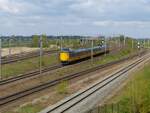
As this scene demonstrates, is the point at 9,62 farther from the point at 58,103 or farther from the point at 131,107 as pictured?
the point at 131,107

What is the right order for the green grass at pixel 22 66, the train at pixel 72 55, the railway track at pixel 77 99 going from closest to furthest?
the railway track at pixel 77 99, the green grass at pixel 22 66, the train at pixel 72 55

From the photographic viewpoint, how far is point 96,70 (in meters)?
60.9

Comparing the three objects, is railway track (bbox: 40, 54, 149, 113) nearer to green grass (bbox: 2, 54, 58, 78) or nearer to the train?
green grass (bbox: 2, 54, 58, 78)

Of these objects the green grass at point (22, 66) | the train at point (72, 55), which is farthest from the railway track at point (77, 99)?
the train at point (72, 55)

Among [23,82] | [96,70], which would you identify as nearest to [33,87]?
[23,82]

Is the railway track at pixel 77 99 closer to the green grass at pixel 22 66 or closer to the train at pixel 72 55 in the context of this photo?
the green grass at pixel 22 66

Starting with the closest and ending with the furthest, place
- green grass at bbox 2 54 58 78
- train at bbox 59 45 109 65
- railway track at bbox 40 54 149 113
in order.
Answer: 1. railway track at bbox 40 54 149 113
2. green grass at bbox 2 54 58 78
3. train at bbox 59 45 109 65

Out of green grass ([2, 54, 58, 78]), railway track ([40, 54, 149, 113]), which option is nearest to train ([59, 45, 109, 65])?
green grass ([2, 54, 58, 78])

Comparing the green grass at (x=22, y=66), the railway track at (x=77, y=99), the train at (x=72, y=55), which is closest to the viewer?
the railway track at (x=77, y=99)

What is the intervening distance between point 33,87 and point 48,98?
615cm

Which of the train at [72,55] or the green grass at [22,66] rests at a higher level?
the train at [72,55]

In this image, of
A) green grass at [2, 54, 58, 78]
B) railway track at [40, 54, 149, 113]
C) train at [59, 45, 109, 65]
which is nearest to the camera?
railway track at [40, 54, 149, 113]

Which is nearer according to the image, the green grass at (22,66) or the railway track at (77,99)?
the railway track at (77,99)

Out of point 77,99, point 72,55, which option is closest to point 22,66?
point 72,55
